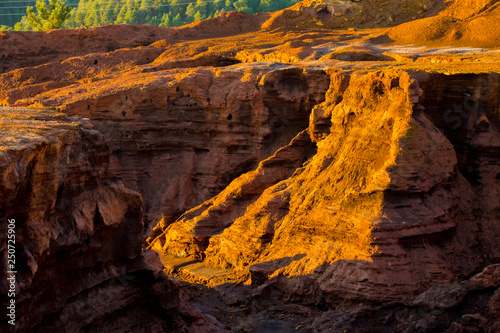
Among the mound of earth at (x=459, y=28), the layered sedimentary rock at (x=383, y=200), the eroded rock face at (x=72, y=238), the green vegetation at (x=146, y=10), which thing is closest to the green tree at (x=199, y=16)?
the green vegetation at (x=146, y=10)

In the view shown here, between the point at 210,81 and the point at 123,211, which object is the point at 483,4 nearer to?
the point at 210,81

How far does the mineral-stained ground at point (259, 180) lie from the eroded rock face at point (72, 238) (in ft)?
0.17

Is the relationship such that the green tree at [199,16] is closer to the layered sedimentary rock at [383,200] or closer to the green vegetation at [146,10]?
the green vegetation at [146,10]

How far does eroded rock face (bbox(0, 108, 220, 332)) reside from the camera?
14.2 metres

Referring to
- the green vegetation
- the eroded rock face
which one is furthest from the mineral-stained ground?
the green vegetation

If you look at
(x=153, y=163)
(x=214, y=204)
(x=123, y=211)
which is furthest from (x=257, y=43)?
(x=123, y=211)

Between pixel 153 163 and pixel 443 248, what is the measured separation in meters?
16.2

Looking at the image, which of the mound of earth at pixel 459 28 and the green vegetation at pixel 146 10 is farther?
the green vegetation at pixel 146 10

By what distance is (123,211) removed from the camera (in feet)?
59.0

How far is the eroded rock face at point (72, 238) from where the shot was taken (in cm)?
1417

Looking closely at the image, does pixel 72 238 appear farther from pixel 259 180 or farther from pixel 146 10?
pixel 146 10

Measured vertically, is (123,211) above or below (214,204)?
above

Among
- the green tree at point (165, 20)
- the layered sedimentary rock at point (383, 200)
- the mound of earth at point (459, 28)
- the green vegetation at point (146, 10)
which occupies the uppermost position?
the green vegetation at point (146, 10)

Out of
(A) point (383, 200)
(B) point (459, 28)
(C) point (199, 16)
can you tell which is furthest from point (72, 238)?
(C) point (199, 16)
